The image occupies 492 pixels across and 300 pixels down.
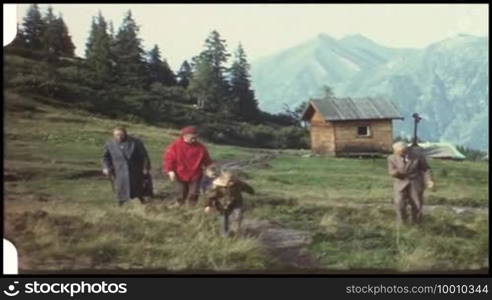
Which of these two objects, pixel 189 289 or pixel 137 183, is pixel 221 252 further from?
pixel 137 183

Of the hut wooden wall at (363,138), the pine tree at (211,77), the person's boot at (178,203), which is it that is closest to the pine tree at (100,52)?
the pine tree at (211,77)

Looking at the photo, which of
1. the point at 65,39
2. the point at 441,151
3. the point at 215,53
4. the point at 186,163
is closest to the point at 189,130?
the point at 186,163

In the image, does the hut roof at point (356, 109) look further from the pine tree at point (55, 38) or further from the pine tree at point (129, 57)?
the pine tree at point (55, 38)

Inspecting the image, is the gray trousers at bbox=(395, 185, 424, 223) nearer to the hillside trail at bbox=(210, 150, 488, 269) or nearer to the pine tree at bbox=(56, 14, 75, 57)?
the hillside trail at bbox=(210, 150, 488, 269)

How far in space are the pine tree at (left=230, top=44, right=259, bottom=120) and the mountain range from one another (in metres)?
0.06

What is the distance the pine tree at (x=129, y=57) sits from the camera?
19.6ft

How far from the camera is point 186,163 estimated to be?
5.99m

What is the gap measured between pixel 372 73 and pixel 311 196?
104 centimetres

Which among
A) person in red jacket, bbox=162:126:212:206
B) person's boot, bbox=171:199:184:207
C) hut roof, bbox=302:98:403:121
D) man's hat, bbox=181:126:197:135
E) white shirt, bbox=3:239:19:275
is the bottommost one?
white shirt, bbox=3:239:19:275

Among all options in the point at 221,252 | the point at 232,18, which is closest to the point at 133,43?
the point at 232,18

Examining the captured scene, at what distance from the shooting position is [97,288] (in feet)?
18.5

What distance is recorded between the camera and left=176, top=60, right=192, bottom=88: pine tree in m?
6.05

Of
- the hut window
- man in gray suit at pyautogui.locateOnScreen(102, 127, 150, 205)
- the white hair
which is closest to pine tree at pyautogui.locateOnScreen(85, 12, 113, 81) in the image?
man in gray suit at pyautogui.locateOnScreen(102, 127, 150, 205)

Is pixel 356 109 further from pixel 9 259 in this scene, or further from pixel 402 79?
pixel 9 259
